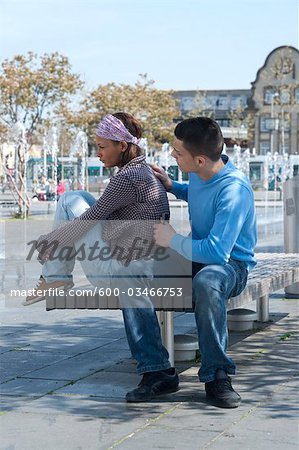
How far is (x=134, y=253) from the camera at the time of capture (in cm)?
500

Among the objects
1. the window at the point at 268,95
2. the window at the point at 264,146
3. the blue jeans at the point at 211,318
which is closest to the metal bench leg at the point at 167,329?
the blue jeans at the point at 211,318

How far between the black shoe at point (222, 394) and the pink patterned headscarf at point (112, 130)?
4.49ft

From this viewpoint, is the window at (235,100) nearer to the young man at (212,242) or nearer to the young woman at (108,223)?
the young woman at (108,223)

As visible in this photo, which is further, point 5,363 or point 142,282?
point 5,363

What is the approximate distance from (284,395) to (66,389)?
1112 mm

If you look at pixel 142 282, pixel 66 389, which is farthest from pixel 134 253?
pixel 66 389

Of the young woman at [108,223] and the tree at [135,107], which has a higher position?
the tree at [135,107]

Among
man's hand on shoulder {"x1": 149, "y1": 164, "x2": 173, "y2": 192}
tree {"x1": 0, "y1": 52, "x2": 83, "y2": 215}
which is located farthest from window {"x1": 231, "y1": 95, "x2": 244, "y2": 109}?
man's hand on shoulder {"x1": 149, "y1": 164, "x2": 173, "y2": 192}

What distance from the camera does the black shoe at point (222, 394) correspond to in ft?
15.4

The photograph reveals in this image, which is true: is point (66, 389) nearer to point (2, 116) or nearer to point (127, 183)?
point (127, 183)

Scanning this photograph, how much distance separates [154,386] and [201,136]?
1.25 meters

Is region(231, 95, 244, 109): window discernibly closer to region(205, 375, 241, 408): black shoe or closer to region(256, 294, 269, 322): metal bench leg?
region(256, 294, 269, 322): metal bench leg

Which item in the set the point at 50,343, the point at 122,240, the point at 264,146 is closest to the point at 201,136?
the point at 122,240

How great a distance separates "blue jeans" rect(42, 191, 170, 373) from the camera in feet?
16.1
